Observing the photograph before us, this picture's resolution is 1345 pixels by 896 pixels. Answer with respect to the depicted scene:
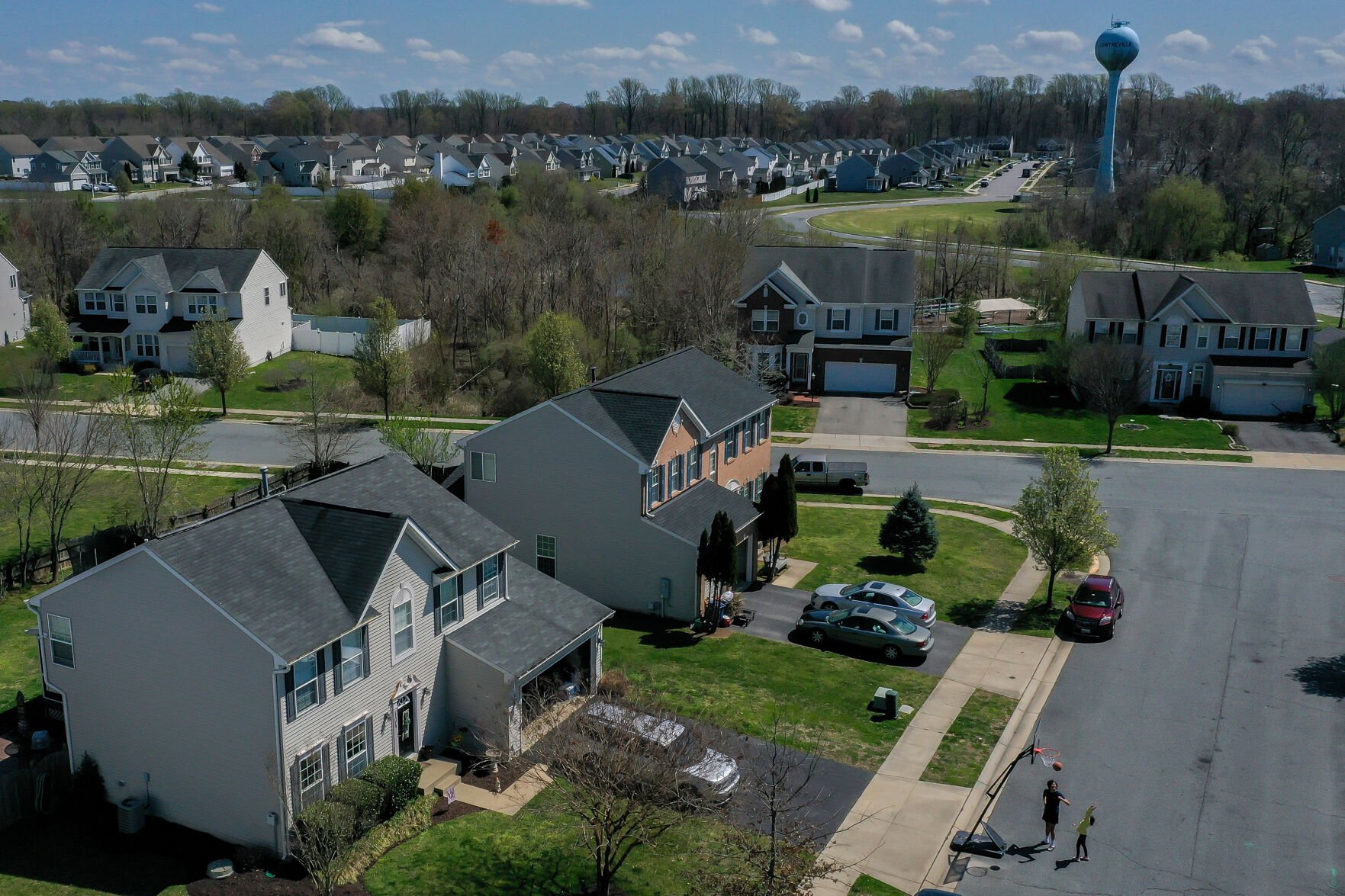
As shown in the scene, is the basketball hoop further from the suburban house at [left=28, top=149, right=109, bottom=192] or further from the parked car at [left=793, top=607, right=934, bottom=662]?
the suburban house at [left=28, top=149, right=109, bottom=192]

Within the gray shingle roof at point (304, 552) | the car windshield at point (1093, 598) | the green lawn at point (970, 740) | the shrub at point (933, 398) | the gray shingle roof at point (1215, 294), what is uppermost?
the gray shingle roof at point (1215, 294)

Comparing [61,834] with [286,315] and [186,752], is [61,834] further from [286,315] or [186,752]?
[286,315]

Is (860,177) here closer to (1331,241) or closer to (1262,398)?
(1331,241)

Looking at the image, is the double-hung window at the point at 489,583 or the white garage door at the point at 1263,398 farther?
the white garage door at the point at 1263,398

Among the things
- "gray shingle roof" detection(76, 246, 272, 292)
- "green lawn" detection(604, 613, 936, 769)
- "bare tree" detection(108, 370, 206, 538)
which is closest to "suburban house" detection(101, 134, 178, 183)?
"gray shingle roof" detection(76, 246, 272, 292)

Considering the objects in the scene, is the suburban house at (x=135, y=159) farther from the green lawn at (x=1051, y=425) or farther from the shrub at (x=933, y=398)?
the green lawn at (x=1051, y=425)

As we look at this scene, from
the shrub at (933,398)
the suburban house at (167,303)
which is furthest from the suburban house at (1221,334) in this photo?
the suburban house at (167,303)

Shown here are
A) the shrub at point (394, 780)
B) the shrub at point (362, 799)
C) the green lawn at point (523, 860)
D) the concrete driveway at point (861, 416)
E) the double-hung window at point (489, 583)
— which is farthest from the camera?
the concrete driveway at point (861, 416)

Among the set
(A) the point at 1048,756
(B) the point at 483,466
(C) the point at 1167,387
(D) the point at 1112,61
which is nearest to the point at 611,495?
(B) the point at 483,466
